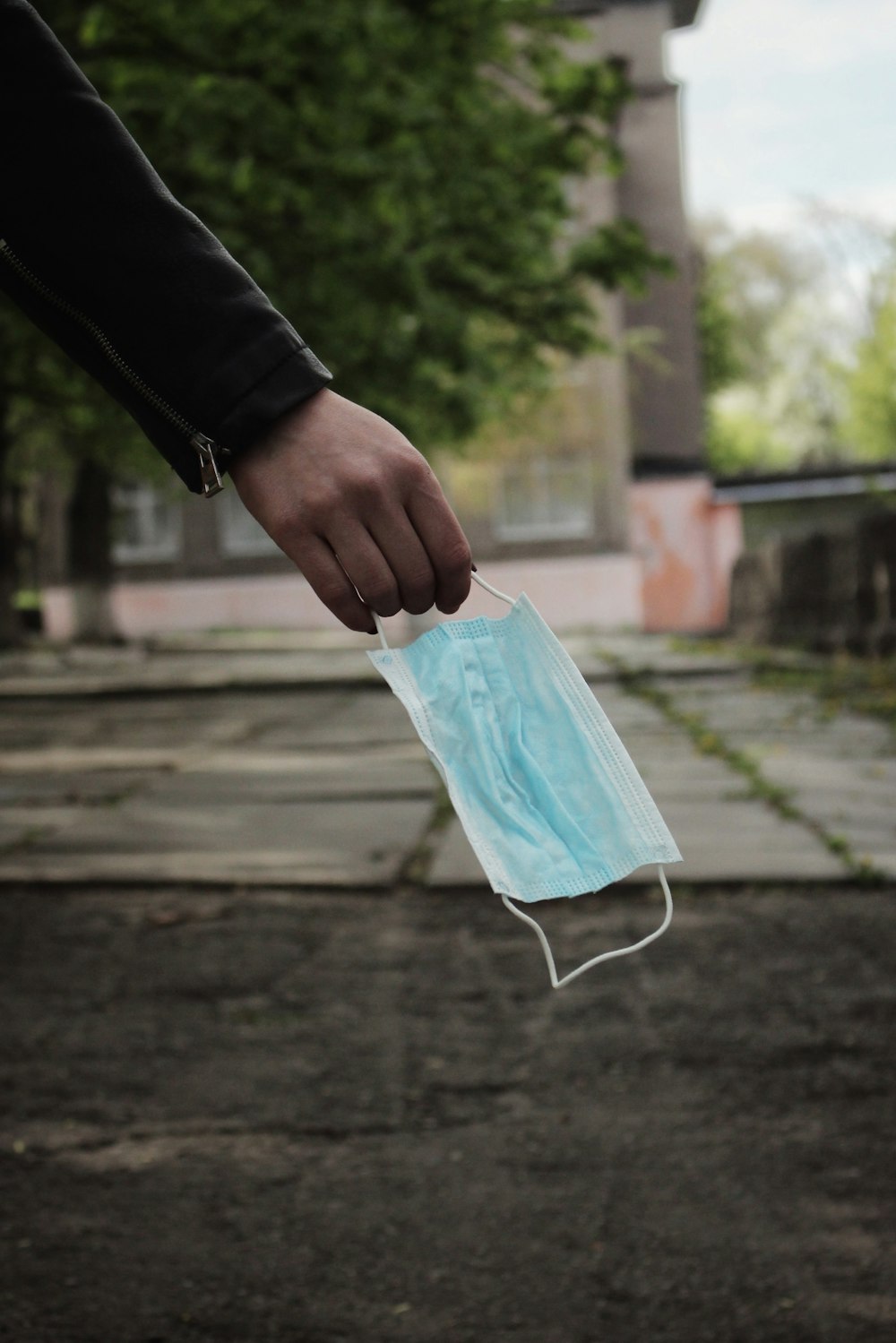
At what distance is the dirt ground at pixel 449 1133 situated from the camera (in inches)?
80.1

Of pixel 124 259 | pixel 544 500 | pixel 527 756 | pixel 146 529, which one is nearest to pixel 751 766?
pixel 527 756

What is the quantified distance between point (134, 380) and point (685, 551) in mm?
26081

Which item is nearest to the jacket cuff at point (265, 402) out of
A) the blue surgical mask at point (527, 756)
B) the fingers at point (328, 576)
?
the fingers at point (328, 576)

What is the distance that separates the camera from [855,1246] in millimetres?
2152

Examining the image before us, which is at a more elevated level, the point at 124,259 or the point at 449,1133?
the point at 124,259

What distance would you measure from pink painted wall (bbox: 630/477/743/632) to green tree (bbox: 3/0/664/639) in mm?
12561

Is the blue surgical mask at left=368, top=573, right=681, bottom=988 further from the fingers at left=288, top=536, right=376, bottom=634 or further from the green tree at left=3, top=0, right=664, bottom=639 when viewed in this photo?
the green tree at left=3, top=0, right=664, bottom=639

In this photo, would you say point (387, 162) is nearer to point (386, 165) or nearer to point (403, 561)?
point (386, 165)

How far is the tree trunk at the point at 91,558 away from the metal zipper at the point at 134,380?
21.4m

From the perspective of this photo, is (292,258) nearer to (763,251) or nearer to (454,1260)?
(454,1260)

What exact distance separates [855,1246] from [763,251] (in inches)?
1970

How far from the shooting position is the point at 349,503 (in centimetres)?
142

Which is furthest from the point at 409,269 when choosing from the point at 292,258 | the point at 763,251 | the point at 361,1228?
the point at 763,251

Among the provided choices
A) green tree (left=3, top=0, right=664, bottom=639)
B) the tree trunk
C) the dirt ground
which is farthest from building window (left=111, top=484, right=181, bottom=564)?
the dirt ground
